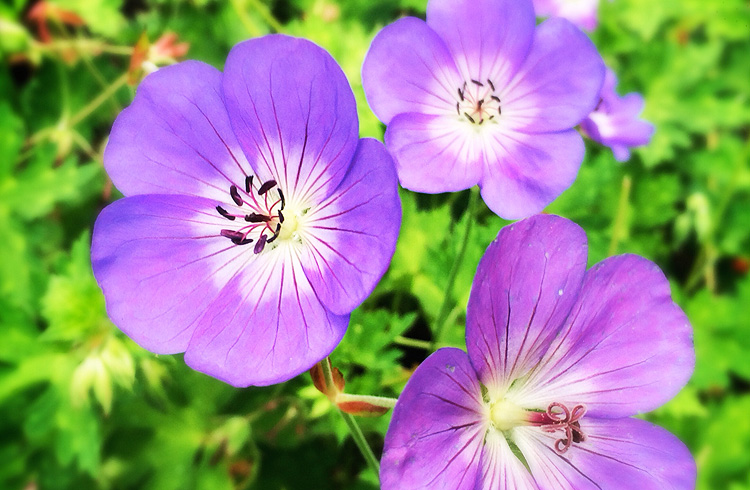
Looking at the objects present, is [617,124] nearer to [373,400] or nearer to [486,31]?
[486,31]

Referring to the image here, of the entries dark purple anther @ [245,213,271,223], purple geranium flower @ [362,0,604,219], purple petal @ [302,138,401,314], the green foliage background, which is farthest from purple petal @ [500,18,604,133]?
dark purple anther @ [245,213,271,223]

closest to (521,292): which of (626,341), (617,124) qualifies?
(626,341)

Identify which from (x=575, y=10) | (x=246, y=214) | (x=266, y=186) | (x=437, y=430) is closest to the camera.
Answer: (x=437, y=430)

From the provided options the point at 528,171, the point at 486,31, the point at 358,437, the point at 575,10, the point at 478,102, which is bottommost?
the point at 358,437

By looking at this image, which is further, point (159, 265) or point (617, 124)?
point (617, 124)

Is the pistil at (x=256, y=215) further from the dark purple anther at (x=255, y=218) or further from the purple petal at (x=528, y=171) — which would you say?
the purple petal at (x=528, y=171)

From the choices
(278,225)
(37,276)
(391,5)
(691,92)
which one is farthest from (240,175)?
(691,92)

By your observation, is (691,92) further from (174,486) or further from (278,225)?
(174,486)
